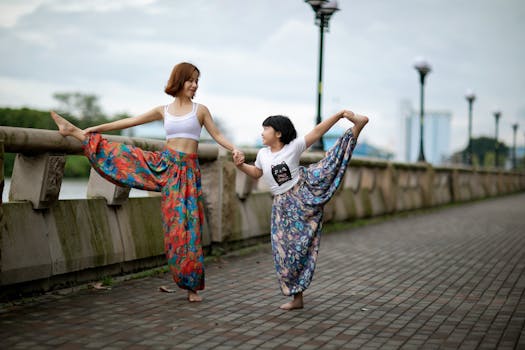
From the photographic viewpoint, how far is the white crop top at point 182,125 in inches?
288

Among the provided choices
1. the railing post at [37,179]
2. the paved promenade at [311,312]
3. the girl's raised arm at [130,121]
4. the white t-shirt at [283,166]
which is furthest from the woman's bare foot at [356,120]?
the railing post at [37,179]

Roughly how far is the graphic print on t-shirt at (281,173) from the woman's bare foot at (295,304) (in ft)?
3.29

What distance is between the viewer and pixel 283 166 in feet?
Answer: 23.4

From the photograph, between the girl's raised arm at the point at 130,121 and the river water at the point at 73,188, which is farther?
the river water at the point at 73,188

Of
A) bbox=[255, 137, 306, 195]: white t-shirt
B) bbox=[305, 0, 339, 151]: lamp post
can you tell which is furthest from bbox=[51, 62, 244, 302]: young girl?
bbox=[305, 0, 339, 151]: lamp post

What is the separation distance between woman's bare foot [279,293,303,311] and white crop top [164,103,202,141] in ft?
5.52

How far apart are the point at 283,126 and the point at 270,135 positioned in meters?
0.14

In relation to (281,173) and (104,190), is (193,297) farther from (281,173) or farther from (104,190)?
(104,190)

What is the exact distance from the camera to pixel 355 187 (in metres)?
18.5

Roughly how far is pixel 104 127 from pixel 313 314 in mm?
2436

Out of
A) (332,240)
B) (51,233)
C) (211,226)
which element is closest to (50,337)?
(51,233)

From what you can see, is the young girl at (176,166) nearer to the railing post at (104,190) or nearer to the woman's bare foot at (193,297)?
the woman's bare foot at (193,297)

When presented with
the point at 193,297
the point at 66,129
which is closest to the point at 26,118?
the point at 66,129

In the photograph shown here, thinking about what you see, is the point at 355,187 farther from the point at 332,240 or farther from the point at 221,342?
the point at 221,342
